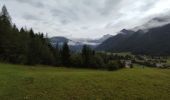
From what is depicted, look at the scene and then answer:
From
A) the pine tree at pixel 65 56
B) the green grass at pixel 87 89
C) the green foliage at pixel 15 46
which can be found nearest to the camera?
the green grass at pixel 87 89

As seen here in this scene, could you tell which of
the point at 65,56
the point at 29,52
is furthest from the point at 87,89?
the point at 65,56

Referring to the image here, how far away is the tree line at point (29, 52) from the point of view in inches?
3184

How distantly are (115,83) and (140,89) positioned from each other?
Answer: 3205 millimetres

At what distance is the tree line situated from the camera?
8088 cm

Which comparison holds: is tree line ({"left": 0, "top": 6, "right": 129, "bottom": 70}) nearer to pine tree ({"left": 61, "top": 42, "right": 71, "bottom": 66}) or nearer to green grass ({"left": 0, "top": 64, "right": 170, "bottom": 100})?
pine tree ({"left": 61, "top": 42, "right": 71, "bottom": 66})

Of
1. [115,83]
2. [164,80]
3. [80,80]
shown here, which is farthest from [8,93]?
[164,80]

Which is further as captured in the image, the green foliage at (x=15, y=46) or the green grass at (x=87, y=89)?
the green foliage at (x=15, y=46)

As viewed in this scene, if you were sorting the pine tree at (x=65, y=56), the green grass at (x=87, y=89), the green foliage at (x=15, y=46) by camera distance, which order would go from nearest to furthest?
the green grass at (x=87, y=89)
the green foliage at (x=15, y=46)
the pine tree at (x=65, y=56)

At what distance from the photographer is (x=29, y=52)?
289ft

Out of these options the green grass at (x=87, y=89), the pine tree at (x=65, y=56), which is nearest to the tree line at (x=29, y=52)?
the pine tree at (x=65, y=56)

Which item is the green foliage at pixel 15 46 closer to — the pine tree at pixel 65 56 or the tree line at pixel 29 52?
the tree line at pixel 29 52

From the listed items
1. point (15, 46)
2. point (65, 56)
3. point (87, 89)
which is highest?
point (15, 46)

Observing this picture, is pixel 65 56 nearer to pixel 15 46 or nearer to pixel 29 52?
pixel 29 52

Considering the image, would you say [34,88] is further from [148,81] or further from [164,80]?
[164,80]
